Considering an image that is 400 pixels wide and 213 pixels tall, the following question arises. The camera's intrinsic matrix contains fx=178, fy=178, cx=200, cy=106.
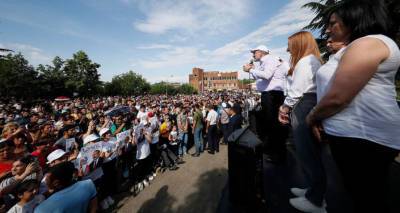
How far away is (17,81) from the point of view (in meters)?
17.3

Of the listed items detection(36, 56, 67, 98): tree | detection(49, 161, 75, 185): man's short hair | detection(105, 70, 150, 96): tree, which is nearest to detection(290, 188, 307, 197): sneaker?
detection(49, 161, 75, 185): man's short hair

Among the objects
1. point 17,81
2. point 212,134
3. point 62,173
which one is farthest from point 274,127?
point 17,81

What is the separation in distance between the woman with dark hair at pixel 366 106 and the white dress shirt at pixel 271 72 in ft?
6.19

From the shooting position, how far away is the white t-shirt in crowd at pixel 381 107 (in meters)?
1.12

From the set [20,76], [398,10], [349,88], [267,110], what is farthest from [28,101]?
[398,10]

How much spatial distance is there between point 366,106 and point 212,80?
115780 mm

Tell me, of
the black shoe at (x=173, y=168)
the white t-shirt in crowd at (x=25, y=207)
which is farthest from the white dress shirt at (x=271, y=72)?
the black shoe at (x=173, y=168)

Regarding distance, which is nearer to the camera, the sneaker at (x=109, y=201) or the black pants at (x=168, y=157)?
the sneaker at (x=109, y=201)

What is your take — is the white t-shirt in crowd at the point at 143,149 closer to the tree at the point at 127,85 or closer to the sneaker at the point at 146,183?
the sneaker at the point at 146,183

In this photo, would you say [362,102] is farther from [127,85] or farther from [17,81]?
[127,85]

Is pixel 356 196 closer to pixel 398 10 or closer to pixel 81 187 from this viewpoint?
pixel 81 187

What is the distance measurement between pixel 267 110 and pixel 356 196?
2307 millimetres

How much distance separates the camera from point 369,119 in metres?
1.16

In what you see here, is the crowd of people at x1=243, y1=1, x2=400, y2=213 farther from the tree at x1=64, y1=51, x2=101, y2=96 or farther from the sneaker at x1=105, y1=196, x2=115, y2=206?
the tree at x1=64, y1=51, x2=101, y2=96
